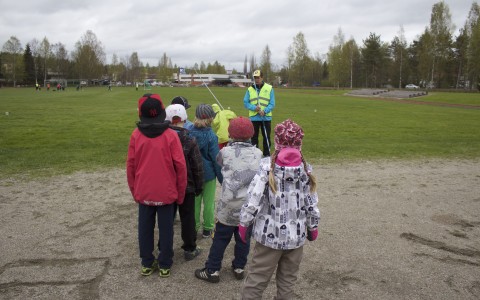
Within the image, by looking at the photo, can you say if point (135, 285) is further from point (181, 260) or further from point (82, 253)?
point (82, 253)

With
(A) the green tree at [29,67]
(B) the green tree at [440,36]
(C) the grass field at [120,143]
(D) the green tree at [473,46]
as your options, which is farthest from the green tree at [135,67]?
(C) the grass field at [120,143]

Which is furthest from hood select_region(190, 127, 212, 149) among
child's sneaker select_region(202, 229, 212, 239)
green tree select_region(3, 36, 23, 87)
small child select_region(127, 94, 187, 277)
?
green tree select_region(3, 36, 23, 87)

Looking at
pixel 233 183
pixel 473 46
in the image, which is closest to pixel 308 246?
pixel 233 183

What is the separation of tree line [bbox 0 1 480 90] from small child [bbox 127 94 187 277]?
65.3 meters

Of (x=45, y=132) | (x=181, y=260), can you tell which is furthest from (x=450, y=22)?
(x=181, y=260)

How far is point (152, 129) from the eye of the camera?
3.71 meters

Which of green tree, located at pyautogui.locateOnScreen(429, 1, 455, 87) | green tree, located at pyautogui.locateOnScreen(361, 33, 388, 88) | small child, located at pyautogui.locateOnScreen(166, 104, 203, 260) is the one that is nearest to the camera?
small child, located at pyautogui.locateOnScreen(166, 104, 203, 260)

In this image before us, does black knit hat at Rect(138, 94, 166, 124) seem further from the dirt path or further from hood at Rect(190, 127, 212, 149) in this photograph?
the dirt path

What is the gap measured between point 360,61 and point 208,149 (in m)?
84.0

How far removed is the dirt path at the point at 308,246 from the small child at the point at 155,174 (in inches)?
13.9

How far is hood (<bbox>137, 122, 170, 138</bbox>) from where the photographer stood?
3696mm

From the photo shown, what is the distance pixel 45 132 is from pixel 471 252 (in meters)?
13.7

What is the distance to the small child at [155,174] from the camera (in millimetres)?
3738

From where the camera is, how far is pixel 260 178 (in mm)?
3092
